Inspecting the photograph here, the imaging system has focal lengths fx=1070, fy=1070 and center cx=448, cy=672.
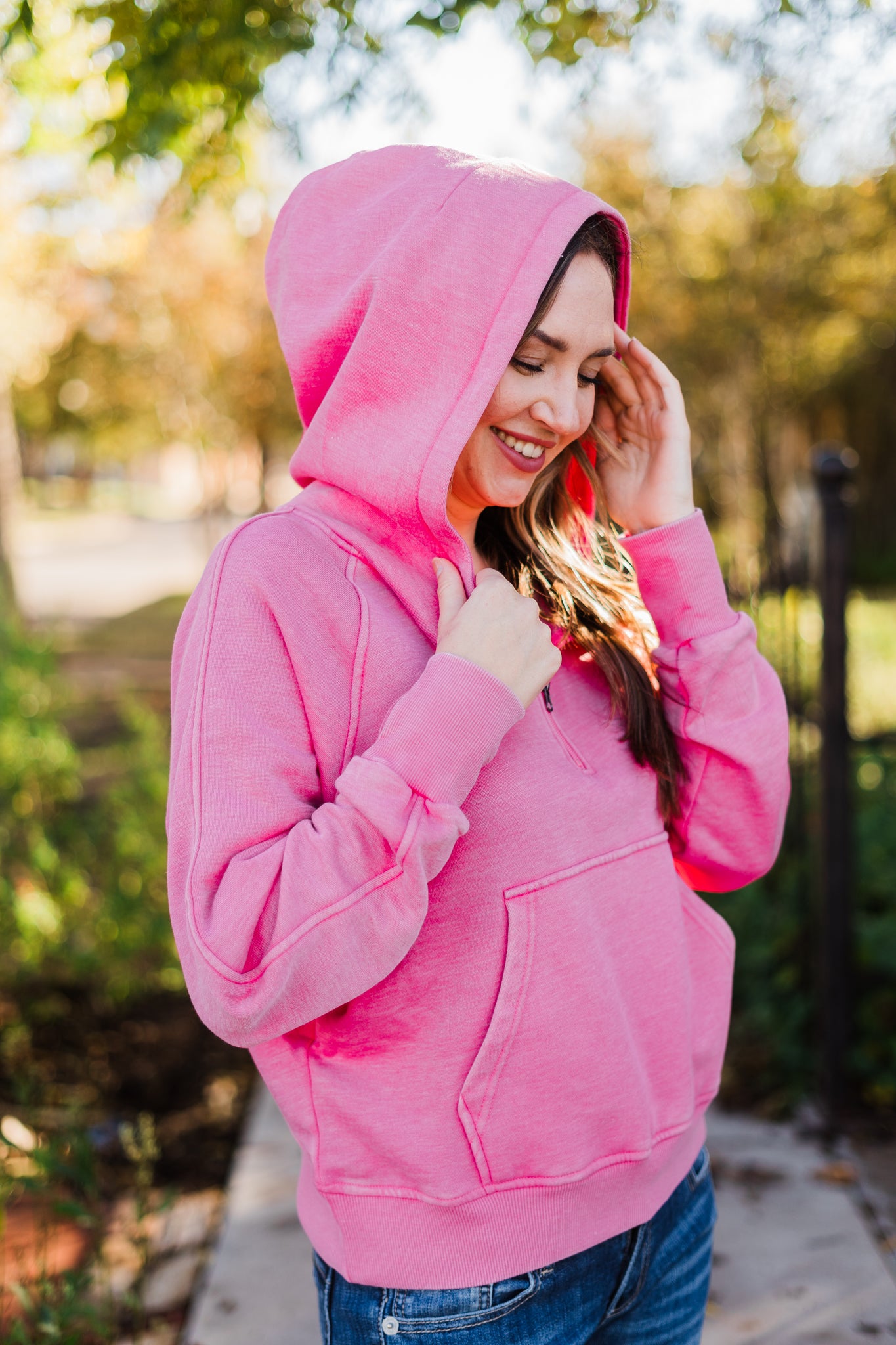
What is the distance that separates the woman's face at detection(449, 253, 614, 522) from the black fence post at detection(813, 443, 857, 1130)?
6.10 ft

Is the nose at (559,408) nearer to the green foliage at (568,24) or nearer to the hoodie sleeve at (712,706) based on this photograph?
the hoodie sleeve at (712,706)

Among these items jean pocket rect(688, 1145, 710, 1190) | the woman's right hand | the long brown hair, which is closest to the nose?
the long brown hair

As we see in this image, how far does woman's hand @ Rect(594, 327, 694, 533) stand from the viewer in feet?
5.12

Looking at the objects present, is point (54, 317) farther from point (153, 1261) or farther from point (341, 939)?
point (341, 939)

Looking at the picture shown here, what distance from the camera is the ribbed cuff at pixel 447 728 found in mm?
1091

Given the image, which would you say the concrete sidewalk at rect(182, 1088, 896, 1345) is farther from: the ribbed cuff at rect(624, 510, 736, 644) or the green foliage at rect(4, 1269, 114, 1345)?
the ribbed cuff at rect(624, 510, 736, 644)

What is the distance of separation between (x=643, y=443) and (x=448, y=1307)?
119cm

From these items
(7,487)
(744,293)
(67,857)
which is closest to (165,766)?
(67,857)

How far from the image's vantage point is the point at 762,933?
367cm

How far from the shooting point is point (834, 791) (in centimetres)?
310

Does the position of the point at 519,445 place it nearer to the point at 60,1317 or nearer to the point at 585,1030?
the point at 585,1030

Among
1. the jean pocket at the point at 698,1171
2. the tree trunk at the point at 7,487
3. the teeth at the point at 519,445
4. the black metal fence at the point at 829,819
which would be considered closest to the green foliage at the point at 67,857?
the black metal fence at the point at 829,819

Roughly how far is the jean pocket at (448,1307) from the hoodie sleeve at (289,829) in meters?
0.38

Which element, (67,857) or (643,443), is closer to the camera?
(643,443)
